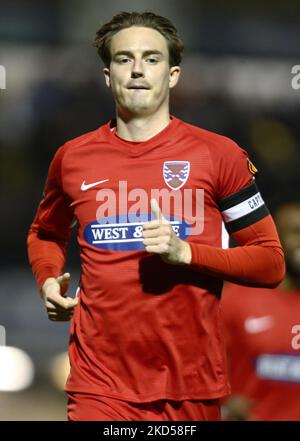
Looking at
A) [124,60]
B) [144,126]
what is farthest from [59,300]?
[124,60]

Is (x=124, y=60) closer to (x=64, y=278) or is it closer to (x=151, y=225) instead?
(x=151, y=225)

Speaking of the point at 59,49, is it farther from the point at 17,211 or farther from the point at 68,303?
the point at 68,303

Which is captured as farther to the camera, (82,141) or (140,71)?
(82,141)

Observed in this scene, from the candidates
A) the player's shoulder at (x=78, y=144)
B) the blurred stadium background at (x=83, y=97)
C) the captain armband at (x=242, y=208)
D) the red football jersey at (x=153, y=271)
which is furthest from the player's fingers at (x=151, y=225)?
the blurred stadium background at (x=83, y=97)

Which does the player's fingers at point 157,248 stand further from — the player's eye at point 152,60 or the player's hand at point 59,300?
the player's eye at point 152,60

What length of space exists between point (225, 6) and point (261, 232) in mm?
7608

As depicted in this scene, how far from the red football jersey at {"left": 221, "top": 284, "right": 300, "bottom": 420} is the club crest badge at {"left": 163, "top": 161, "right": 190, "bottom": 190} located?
1.71 m

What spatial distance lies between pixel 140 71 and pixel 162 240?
76 cm

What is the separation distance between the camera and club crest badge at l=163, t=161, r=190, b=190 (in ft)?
13.5

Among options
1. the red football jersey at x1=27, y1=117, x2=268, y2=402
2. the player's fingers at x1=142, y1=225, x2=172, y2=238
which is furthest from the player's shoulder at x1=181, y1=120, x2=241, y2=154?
the player's fingers at x1=142, y1=225, x2=172, y2=238

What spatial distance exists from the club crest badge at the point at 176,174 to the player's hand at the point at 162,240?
273mm

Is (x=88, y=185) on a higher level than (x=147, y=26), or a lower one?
lower

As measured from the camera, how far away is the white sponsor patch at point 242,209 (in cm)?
414

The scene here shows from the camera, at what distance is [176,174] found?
414 cm
